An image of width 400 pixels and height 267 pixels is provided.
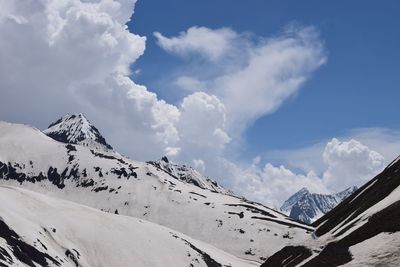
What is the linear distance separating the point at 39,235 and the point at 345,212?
378ft

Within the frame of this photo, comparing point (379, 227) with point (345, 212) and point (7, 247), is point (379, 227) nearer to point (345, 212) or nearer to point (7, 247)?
point (345, 212)

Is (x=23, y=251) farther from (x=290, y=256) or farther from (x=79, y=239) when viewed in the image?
(x=290, y=256)

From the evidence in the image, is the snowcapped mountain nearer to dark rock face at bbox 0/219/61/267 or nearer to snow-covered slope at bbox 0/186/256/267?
Result: snow-covered slope at bbox 0/186/256/267

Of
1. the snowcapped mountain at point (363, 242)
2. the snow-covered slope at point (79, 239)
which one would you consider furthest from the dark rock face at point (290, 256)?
the snow-covered slope at point (79, 239)

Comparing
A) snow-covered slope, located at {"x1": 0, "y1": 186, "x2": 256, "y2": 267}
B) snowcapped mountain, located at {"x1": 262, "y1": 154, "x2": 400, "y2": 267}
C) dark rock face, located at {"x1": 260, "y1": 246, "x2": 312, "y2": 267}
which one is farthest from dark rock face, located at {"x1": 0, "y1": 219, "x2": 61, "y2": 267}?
snowcapped mountain, located at {"x1": 262, "y1": 154, "x2": 400, "y2": 267}

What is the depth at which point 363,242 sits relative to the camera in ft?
80.8

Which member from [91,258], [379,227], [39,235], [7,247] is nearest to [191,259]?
[91,258]

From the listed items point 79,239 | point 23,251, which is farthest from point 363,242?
point 79,239

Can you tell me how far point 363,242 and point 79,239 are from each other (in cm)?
13803

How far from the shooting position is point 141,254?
16225 centimetres

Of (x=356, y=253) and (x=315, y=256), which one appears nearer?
(x=356, y=253)

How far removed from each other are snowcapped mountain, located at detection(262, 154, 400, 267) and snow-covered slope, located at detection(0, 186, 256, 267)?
85.1 m

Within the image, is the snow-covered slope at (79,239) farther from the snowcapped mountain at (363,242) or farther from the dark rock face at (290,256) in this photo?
the snowcapped mountain at (363,242)

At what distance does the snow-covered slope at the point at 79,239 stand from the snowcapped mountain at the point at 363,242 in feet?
279
